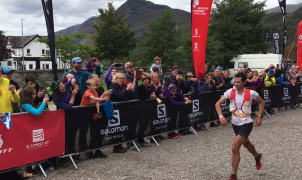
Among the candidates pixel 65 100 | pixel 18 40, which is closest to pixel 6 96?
pixel 65 100

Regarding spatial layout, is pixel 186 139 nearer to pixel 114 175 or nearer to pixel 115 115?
pixel 115 115

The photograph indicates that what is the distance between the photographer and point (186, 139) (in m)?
9.04

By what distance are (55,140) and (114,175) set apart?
4.46ft

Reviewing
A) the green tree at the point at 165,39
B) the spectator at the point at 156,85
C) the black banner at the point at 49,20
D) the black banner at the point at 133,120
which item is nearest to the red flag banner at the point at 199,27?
the black banner at the point at 133,120

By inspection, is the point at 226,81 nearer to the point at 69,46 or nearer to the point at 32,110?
the point at 32,110

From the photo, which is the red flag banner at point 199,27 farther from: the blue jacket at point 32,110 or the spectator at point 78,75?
the blue jacket at point 32,110

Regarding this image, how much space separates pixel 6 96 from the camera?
6.03 m

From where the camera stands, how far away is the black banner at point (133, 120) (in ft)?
21.7

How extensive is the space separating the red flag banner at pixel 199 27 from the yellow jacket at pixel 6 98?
5802 millimetres

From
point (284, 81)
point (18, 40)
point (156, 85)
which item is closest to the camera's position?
point (156, 85)

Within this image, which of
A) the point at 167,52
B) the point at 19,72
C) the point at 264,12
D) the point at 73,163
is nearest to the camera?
→ the point at 73,163

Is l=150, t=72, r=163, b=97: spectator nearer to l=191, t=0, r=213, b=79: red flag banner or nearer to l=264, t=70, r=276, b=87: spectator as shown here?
l=191, t=0, r=213, b=79: red flag banner

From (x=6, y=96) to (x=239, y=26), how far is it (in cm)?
4235

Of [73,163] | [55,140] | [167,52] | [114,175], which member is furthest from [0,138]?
[167,52]
